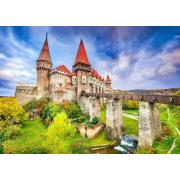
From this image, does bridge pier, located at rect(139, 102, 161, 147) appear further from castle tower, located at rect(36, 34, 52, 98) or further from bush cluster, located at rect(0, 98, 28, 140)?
castle tower, located at rect(36, 34, 52, 98)

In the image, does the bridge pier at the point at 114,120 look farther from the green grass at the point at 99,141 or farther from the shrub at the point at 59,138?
the shrub at the point at 59,138

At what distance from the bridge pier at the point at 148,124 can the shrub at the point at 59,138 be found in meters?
3.03

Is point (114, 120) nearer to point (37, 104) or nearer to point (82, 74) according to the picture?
point (82, 74)

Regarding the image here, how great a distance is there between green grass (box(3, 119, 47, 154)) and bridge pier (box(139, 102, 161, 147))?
4016mm

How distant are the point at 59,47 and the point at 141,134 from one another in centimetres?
567

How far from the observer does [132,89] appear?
6.70 meters

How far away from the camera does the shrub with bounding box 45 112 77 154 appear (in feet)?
18.1

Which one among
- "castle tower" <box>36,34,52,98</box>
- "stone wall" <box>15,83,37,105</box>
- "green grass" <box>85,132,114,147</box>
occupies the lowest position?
"green grass" <box>85,132,114,147</box>

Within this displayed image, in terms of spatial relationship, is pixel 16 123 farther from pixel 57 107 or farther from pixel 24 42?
pixel 24 42

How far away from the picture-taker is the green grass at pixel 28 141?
5.48 metres

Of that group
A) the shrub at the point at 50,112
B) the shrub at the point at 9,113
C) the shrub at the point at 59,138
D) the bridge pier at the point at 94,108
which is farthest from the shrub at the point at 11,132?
the bridge pier at the point at 94,108

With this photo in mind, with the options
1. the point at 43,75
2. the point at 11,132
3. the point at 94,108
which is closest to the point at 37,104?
the point at 43,75

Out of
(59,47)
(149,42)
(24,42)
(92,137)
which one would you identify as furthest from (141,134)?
(24,42)

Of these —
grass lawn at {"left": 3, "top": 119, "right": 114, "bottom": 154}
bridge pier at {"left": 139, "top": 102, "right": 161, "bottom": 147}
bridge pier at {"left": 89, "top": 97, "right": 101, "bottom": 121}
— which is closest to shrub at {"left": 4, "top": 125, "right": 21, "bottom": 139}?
grass lawn at {"left": 3, "top": 119, "right": 114, "bottom": 154}
